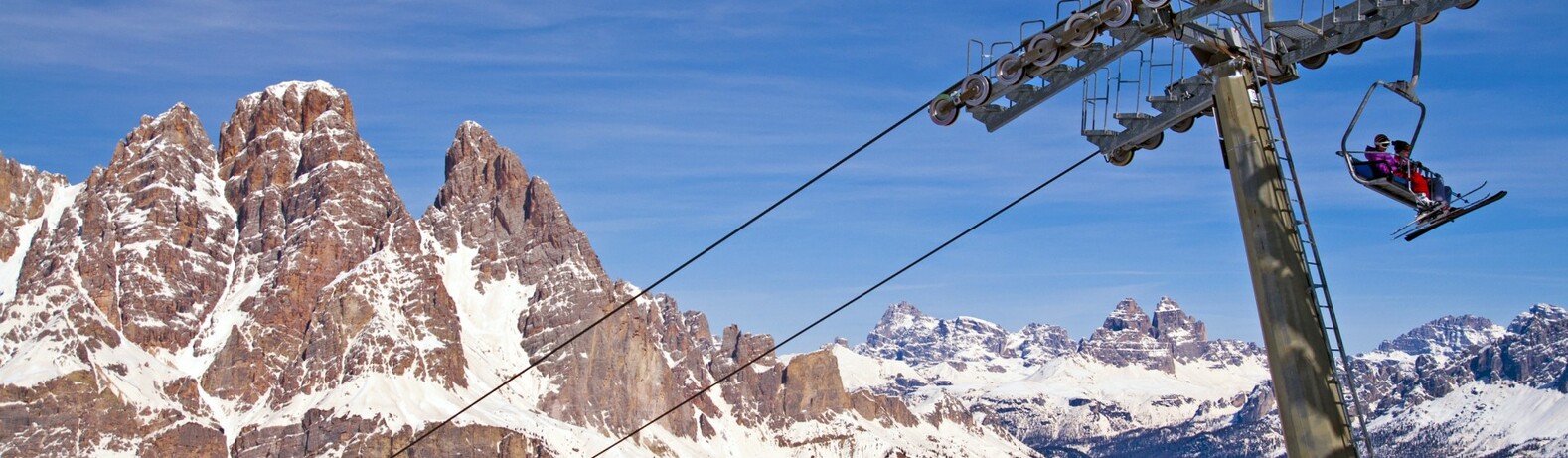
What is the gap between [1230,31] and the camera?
22.8 metres

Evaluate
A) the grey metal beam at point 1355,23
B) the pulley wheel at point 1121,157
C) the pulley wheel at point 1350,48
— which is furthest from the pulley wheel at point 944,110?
the pulley wheel at point 1350,48

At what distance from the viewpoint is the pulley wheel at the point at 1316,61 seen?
23109 mm

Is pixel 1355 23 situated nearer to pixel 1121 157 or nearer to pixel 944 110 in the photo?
pixel 1121 157

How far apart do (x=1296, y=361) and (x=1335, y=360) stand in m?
0.52

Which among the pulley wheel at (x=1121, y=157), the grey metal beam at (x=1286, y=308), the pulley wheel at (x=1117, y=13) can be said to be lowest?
the grey metal beam at (x=1286, y=308)

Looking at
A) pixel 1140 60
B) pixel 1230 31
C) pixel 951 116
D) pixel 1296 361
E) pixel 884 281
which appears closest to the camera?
pixel 1296 361

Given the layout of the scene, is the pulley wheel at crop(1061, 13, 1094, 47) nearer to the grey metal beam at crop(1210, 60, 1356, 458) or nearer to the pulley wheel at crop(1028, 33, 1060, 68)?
the pulley wheel at crop(1028, 33, 1060, 68)

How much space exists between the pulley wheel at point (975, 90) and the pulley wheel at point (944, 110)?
→ 0.31m

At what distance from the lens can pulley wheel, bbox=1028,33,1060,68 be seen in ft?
78.0

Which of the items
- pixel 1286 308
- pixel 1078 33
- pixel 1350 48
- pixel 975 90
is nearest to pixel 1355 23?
pixel 1350 48

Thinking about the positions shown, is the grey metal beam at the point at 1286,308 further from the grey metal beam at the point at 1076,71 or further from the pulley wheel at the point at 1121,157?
the pulley wheel at the point at 1121,157

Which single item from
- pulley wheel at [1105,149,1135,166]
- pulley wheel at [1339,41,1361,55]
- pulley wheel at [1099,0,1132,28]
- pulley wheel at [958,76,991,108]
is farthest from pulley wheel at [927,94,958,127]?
pulley wheel at [1339,41,1361,55]

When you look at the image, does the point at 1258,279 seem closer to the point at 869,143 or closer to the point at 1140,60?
the point at 1140,60

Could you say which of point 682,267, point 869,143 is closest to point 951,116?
point 869,143
